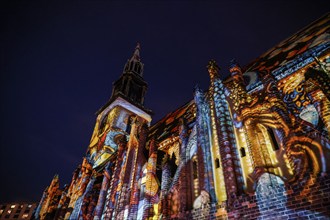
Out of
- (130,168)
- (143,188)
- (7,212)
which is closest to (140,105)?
(130,168)

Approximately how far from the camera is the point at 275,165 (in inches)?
241

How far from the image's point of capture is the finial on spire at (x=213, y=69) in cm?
1076

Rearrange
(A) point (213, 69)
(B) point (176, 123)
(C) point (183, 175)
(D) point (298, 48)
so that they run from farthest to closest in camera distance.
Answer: (B) point (176, 123)
(A) point (213, 69)
(D) point (298, 48)
(C) point (183, 175)

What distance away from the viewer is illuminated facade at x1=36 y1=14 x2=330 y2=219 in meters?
5.29

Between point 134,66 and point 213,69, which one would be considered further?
point 134,66

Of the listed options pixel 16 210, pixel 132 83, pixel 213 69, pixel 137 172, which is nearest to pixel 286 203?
pixel 213 69

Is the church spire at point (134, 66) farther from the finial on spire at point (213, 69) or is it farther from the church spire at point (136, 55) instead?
the finial on spire at point (213, 69)

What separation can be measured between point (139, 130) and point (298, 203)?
35.3 feet

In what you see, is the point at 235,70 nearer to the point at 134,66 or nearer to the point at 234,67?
the point at 234,67

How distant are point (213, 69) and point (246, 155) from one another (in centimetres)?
515

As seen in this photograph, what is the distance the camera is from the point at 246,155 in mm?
7090

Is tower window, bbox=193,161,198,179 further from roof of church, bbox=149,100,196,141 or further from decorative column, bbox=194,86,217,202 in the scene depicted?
roof of church, bbox=149,100,196,141

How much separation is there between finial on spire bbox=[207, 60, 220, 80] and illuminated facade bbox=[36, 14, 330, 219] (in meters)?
0.05

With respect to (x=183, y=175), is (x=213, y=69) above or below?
above
